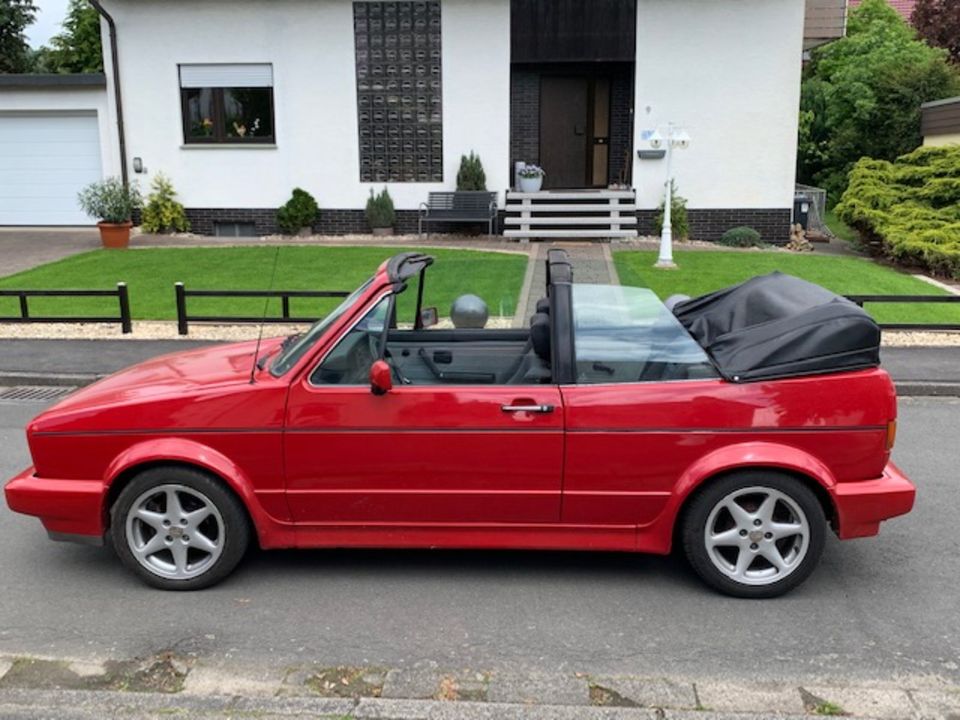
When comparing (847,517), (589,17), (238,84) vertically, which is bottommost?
(847,517)

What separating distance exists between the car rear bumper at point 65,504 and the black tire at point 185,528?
0.29 feet

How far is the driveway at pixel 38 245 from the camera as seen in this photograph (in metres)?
16.6

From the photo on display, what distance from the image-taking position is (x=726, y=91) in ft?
60.6

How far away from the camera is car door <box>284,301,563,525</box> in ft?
14.4

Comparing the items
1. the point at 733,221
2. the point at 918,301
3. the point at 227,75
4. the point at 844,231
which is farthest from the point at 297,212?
the point at 918,301

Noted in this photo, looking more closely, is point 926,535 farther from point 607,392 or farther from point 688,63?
point 688,63

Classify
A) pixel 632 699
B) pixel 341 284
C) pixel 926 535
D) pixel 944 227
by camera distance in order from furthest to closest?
pixel 944 227
pixel 341 284
pixel 926 535
pixel 632 699

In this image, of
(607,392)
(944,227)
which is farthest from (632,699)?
(944,227)

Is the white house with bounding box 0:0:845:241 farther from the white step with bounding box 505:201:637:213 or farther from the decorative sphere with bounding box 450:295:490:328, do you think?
the decorative sphere with bounding box 450:295:490:328

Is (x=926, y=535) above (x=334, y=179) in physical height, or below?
below

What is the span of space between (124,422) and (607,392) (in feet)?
7.45

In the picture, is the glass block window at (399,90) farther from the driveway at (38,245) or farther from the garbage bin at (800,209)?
the garbage bin at (800,209)

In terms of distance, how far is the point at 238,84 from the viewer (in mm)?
19500

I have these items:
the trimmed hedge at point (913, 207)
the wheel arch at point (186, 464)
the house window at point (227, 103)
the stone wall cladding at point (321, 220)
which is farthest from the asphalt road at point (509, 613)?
the house window at point (227, 103)
